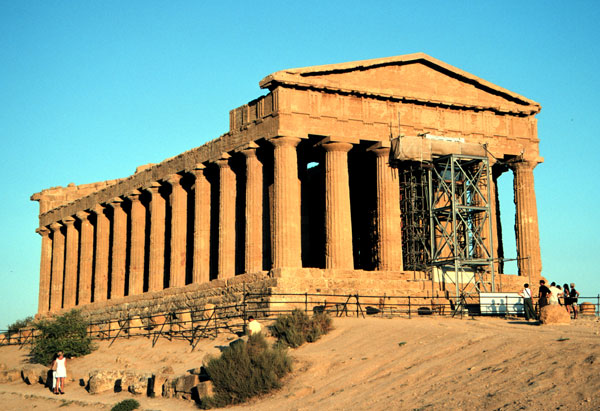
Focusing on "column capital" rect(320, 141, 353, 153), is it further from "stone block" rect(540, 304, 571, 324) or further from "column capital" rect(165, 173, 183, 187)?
"stone block" rect(540, 304, 571, 324)

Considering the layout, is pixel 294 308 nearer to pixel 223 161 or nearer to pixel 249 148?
pixel 249 148

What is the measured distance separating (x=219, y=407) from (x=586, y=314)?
775 inches

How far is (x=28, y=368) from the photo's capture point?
36.3m

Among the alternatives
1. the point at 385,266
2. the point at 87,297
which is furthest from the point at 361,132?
the point at 87,297

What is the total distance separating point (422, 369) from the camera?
Answer: 23.4 meters

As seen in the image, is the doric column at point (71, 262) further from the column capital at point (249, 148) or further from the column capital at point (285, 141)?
the column capital at point (285, 141)

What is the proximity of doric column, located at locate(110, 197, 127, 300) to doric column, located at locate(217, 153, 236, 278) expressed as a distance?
1390 centimetres

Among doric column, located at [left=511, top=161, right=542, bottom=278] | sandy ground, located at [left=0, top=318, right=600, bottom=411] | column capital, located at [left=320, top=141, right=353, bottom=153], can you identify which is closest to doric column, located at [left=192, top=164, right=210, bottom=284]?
column capital, located at [left=320, top=141, right=353, bottom=153]

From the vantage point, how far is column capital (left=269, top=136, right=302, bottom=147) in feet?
141

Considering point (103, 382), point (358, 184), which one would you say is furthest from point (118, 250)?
point (103, 382)

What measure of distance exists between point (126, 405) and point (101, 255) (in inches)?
1435

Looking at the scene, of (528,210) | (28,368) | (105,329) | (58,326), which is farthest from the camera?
(528,210)

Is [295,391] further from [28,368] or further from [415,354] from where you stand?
[28,368]

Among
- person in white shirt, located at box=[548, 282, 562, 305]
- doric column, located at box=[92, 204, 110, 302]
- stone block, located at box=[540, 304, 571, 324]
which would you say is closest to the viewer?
stone block, located at box=[540, 304, 571, 324]
